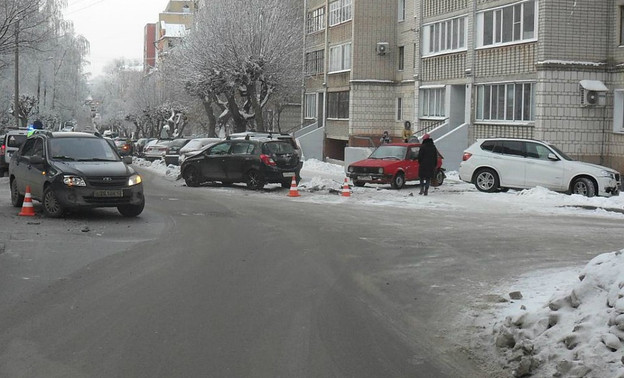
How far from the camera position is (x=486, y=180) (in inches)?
908

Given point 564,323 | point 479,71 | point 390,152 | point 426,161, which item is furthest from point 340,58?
point 564,323

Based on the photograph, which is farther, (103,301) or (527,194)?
(527,194)

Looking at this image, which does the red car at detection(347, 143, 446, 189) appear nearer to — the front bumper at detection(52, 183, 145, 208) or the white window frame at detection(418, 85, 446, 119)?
the white window frame at detection(418, 85, 446, 119)

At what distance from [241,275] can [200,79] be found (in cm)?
3418

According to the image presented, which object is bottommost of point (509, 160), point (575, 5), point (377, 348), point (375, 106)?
point (377, 348)

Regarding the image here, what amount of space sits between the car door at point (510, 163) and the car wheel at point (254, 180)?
687cm

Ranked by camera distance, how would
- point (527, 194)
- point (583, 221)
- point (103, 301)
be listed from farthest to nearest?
1. point (527, 194)
2. point (583, 221)
3. point (103, 301)

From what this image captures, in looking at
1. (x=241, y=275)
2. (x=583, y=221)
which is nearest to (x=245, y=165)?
(x=583, y=221)

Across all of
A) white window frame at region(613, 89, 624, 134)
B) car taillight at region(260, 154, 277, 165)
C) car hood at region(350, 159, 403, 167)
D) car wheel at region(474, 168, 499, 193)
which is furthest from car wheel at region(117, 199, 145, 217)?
white window frame at region(613, 89, 624, 134)

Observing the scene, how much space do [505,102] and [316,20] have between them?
20665 millimetres

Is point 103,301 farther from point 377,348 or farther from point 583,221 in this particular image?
point 583,221

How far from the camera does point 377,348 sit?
21.5 feet

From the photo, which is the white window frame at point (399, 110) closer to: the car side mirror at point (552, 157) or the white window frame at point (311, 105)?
the white window frame at point (311, 105)

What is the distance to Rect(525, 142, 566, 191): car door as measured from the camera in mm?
21359
